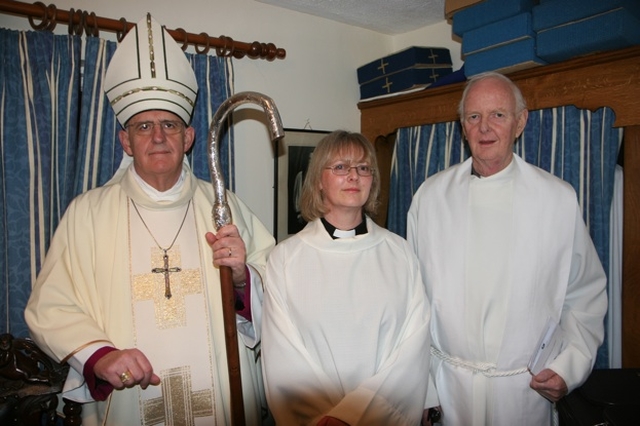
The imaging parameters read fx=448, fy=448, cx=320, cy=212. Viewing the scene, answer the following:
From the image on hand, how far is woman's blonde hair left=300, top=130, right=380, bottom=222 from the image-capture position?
191 cm

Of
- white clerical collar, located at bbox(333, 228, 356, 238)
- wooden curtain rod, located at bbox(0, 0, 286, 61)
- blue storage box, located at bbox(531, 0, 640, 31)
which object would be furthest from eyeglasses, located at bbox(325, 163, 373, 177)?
blue storage box, located at bbox(531, 0, 640, 31)

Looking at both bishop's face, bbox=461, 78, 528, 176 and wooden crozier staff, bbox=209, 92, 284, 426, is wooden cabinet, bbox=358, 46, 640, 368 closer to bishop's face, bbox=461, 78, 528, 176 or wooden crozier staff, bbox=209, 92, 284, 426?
bishop's face, bbox=461, 78, 528, 176

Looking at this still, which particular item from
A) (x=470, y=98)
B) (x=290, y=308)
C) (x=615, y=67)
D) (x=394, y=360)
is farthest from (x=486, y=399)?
(x=615, y=67)

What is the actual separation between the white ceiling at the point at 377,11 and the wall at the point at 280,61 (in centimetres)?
7

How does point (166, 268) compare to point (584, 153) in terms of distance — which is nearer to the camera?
point (166, 268)

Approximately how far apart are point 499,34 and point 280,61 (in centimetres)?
149

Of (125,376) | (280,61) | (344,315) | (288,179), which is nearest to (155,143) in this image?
(125,376)

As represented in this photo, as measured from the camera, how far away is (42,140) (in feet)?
7.49

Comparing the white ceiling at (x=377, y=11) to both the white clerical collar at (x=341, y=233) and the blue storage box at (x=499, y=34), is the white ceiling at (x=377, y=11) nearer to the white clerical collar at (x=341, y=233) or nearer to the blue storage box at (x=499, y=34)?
the blue storage box at (x=499, y=34)

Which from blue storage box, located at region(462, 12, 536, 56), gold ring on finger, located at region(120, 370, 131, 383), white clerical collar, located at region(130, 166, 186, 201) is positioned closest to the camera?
gold ring on finger, located at region(120, 370, 131, 383)

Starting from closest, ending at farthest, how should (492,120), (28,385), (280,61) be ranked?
(28,385) < (492,120) < (280,61)

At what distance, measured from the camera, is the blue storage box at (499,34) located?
2.55m

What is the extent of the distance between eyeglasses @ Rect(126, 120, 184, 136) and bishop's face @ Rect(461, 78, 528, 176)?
1.36 meters

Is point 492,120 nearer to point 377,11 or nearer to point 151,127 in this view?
point 151,127
